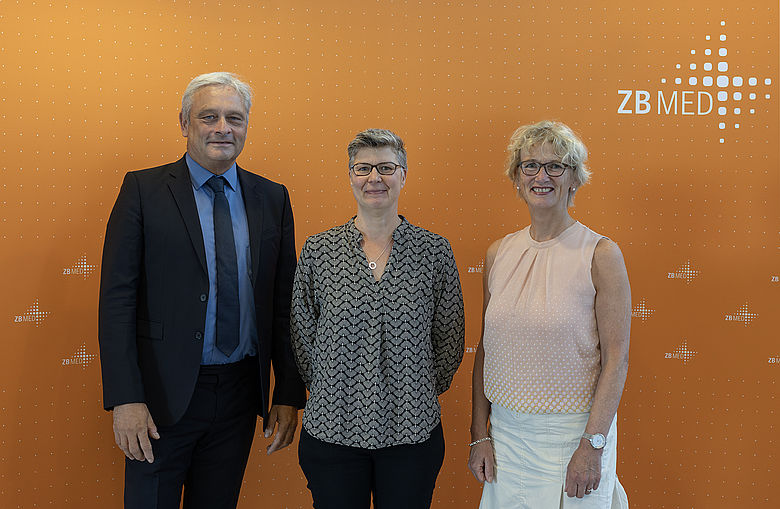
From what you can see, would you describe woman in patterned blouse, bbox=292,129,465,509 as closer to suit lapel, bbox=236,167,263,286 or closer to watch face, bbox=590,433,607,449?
suit lapel, bbox=236,167,263,286

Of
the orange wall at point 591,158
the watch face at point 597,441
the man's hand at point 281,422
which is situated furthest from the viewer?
the orange wall at point 591,158

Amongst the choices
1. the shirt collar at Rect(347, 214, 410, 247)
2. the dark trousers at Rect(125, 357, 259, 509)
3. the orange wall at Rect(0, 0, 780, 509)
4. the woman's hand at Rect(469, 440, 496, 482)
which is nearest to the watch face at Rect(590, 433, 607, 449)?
the woman's hand at Rect(469, 440, 496, 482)

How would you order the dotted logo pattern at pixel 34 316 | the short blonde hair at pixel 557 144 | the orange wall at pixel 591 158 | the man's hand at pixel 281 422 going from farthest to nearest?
the orange wall at pixel 591 158 < the dotted logo pattern at pixel 34 316 < the man's hand at pixel 281 422 < the short blonde hair at pixel 557 144

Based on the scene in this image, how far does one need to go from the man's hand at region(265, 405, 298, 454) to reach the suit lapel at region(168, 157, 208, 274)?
0.62 m

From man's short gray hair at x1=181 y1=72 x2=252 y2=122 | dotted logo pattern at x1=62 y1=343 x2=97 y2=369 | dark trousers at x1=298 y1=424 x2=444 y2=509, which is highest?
man's short gray hair at x1=181 y1=72 x2=252 y2=122

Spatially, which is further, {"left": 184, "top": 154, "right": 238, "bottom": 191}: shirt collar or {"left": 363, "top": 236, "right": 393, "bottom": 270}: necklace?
{"left": 184, "top": 154, "right": 238, "bottom": 191}: shirt collar

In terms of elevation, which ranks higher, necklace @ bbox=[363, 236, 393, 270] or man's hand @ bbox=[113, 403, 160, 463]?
necklace @ bbox=[363, 236, 393, 270]

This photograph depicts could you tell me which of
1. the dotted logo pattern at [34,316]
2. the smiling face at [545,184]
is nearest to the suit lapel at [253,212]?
the smiling face at [545,184]

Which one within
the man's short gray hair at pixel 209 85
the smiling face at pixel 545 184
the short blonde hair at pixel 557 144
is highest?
the man's short gray hair at pixel 209 85

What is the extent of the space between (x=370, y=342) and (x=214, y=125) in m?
0.90

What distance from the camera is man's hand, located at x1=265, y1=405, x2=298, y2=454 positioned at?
2.26 m

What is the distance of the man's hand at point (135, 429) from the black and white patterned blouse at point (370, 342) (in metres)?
0.52

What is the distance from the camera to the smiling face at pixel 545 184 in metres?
1.93

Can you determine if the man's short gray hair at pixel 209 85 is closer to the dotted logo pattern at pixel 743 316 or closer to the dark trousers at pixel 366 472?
the dark trousers at pixel 366 472
